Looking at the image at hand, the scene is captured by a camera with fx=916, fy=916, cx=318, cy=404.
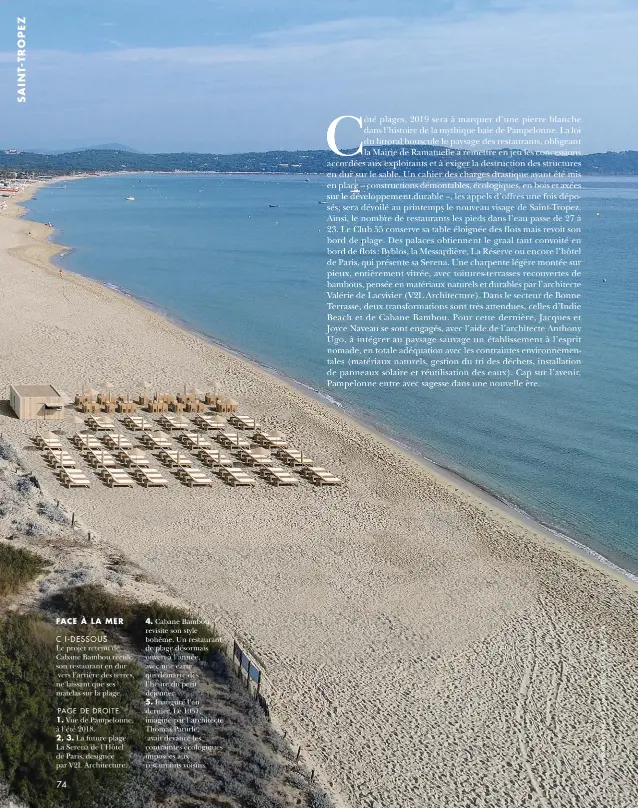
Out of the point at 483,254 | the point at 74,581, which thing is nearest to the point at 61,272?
the point at 483,254

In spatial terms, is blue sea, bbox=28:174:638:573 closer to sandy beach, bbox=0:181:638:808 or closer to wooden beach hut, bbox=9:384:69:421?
sandy beach, bbox=0:181:638:808

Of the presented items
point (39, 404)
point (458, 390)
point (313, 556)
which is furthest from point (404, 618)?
point (458, 390)

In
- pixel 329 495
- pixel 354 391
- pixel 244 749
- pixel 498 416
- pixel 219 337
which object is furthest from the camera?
pixel 219 337

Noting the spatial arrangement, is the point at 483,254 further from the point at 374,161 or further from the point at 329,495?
the point at 374,161

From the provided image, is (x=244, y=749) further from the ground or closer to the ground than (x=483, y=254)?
closer to the ground

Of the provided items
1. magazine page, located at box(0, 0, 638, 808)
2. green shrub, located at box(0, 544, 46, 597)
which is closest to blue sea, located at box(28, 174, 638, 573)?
magazine page, located at box(0, 0, 638, 808)

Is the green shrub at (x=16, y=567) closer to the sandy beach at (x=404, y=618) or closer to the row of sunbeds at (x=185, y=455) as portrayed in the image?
the sandy beach at (x=404, y=618)
